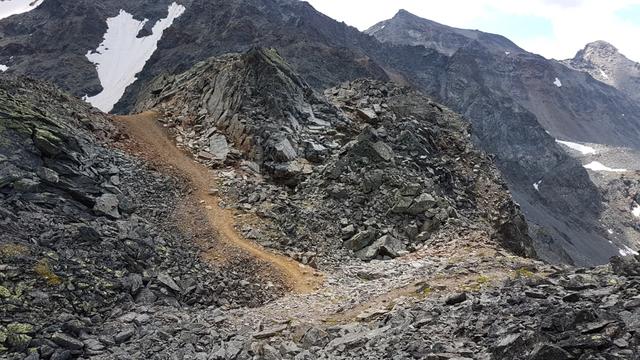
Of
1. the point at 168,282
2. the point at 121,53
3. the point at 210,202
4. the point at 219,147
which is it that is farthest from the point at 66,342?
the point at 121,53

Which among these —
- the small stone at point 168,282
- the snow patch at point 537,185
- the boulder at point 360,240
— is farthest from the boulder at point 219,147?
the snow patch at point 537,185

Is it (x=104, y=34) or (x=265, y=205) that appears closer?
(x=265, y=205)

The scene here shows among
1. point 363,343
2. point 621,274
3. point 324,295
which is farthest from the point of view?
point 324,295

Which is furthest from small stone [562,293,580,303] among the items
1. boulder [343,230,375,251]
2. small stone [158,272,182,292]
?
boulder [343,230,375,251]

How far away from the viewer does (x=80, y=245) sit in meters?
18.0

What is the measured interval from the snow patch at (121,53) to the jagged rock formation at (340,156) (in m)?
88.4

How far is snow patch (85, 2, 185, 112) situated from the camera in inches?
4915

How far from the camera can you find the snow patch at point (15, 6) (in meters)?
173

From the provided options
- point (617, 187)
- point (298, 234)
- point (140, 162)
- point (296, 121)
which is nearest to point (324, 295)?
point (298, 234)

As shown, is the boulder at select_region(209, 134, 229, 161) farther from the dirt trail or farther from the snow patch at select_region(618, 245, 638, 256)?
the snow patch at select_region(618, 245, 638, 256)

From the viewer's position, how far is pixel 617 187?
19725 cm

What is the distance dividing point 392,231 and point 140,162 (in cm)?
1375

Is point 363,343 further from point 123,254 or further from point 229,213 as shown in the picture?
point 229,213

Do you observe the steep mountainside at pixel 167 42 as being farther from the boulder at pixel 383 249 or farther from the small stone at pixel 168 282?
the small stone at pixel 168 282
